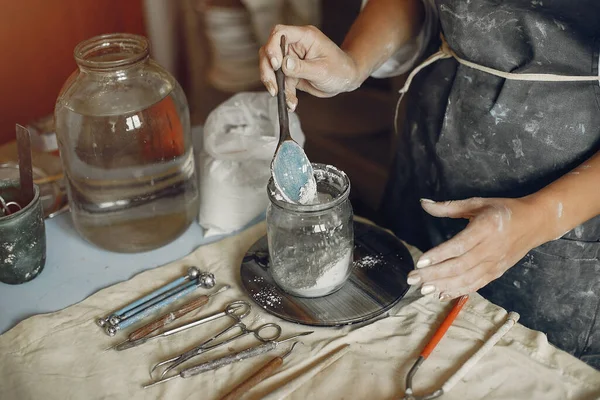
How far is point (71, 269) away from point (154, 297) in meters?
0.19

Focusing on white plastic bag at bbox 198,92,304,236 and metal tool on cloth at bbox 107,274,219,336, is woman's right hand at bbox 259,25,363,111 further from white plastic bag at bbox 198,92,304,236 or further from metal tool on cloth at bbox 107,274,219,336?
metal tool on cloth at bbox 107,274,219,336

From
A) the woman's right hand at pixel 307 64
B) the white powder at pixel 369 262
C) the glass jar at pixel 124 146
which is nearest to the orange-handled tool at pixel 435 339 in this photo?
the white powder at pixel 369 262

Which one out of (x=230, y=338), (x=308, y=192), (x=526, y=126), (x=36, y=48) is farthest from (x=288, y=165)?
(x=36, y=48)

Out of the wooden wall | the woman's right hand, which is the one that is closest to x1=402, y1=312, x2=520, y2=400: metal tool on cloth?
the woman's right hand

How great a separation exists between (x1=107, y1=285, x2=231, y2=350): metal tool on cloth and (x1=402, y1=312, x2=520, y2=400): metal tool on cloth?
0.34 m

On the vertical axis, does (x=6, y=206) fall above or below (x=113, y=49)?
below

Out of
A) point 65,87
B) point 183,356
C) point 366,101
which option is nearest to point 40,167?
point 65,87

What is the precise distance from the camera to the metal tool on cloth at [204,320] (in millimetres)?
876

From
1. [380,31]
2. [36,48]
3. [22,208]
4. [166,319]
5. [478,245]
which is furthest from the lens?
[36,48]

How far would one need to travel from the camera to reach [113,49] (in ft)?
3.53

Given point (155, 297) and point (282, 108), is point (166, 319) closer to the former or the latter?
point (155, 297)

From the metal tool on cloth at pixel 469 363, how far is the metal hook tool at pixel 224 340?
0.71ft

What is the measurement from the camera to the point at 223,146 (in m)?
1.16

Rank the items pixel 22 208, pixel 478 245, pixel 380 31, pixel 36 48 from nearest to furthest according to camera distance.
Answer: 1. pixel 478 245
2. pixel 22 208
3. pixel 380 31
4. pixel 36 48
